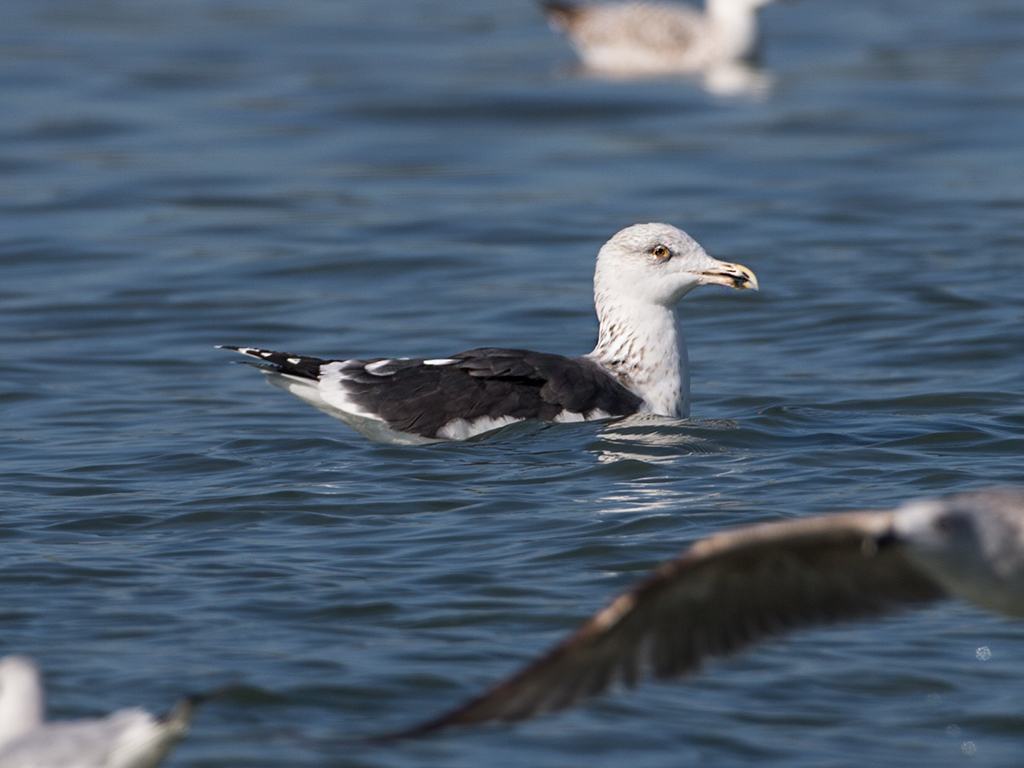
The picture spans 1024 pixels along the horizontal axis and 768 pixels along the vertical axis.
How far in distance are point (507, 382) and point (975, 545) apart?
13.0 feet

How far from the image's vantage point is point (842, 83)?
20094 millimetres

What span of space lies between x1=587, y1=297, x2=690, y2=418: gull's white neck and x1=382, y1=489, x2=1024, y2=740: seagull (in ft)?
12.7

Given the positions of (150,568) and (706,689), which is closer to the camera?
(706,689)

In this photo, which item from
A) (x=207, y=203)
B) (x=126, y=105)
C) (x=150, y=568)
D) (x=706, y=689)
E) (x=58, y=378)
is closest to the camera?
Result: (x=706, y=689)

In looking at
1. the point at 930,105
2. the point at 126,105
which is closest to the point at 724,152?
the point at 930,105

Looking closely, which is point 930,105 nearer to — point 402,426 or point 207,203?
point 207,203

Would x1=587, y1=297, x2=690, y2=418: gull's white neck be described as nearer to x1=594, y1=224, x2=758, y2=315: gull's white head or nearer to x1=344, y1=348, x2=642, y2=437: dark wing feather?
x1=594, y1=224, x2=758, y2=315: gull's white head

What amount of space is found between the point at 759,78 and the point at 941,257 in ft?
27.6

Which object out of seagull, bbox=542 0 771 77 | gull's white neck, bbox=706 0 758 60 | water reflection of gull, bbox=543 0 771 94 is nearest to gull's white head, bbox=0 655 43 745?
water reflection of gull, bbox=543 0 771 94

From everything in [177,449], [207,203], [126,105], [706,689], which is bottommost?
[706,689]

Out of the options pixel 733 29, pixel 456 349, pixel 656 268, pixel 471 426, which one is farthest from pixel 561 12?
pixel 471 426

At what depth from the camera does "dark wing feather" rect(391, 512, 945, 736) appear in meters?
4.48

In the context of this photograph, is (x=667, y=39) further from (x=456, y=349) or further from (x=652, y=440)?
(x=652, y=440)

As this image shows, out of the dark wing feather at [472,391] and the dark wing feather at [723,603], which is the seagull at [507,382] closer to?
the dark wing feather at [472,391]
